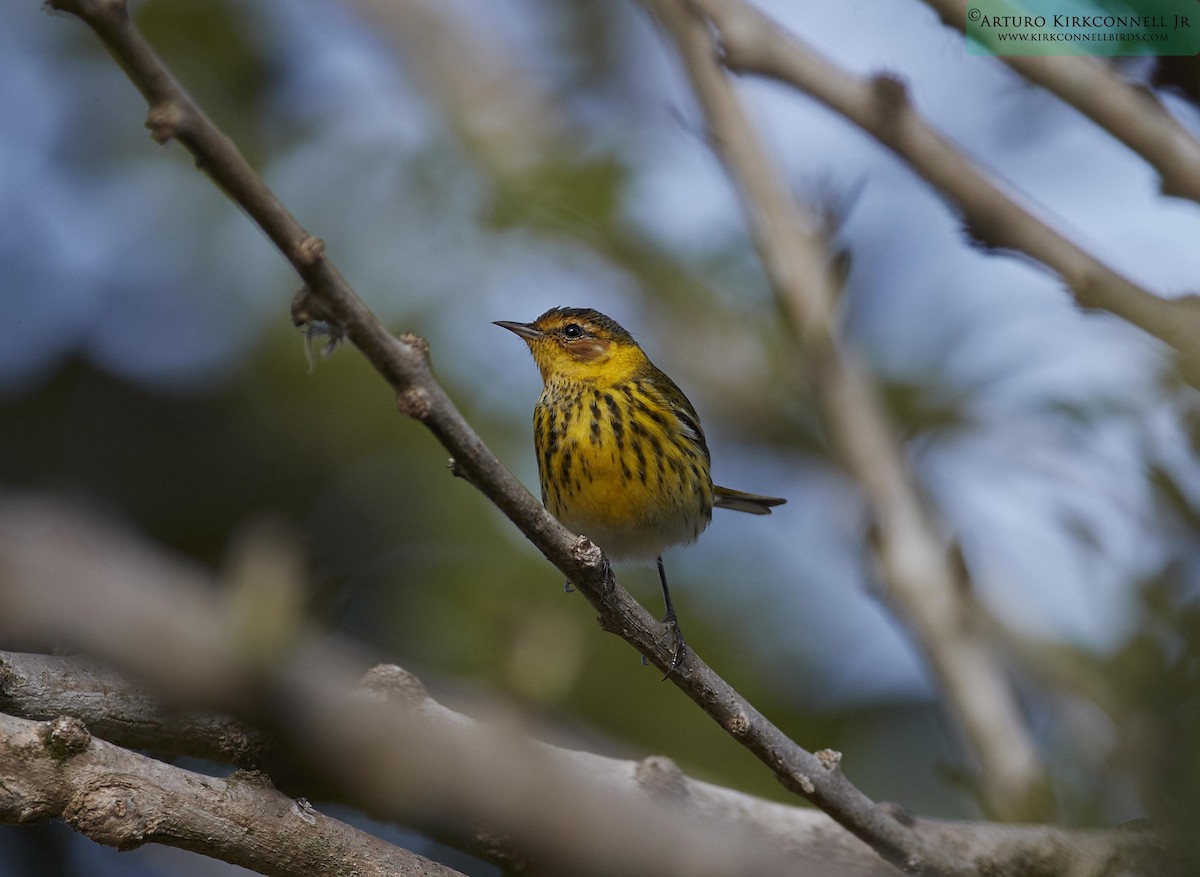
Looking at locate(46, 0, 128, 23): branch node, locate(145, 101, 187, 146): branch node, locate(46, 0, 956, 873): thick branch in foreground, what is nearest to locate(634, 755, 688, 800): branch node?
locate(46, 0, 956, 873): thick branch in foreground

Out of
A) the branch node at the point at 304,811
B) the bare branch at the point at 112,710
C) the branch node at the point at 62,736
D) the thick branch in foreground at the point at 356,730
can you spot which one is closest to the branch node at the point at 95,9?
the thick branch in foreground at the point at 356,730

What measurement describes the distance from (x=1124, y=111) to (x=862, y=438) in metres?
2.48

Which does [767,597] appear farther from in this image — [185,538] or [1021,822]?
[185,538]

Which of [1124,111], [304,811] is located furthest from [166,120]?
[1124,111]

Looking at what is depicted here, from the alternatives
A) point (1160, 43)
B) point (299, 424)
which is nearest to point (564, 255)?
point (299, 424)

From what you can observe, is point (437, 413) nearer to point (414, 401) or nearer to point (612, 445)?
point (414, 401)

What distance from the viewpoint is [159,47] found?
6.62 metres

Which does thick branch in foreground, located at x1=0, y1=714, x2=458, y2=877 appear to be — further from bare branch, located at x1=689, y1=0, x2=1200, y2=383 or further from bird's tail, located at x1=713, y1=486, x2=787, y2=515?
bird's tail, located at x1=713, y1=486, x2=787, y2=515

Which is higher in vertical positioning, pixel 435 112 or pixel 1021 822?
pixel 435 112

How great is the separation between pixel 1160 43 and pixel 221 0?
20.4 feet

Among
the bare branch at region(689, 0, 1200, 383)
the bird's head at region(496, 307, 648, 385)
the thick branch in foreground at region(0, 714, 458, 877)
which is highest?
the bird's head at region(496, 307, 648, 385)

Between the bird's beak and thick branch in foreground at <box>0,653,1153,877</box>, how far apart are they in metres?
2.11

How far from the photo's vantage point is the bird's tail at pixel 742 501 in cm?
532

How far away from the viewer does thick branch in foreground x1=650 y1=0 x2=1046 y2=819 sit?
4.04m
